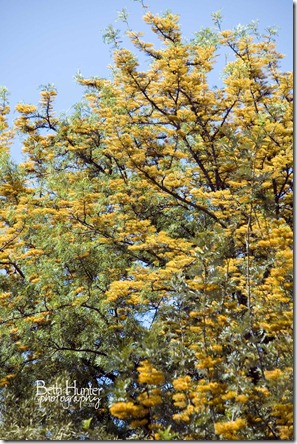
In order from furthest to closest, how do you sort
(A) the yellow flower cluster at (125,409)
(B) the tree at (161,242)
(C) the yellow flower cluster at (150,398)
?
(B) the tree at (161,242) < (C) the yellow flower cluster at (150,398) < (A) the yellow flower cluster at (125,409)

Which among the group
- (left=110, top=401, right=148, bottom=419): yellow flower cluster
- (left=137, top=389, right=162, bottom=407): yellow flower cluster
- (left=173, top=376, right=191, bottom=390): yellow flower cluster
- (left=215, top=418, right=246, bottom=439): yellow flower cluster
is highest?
(left=173, top=376, right=191, bottom=390): yellow flower cluster

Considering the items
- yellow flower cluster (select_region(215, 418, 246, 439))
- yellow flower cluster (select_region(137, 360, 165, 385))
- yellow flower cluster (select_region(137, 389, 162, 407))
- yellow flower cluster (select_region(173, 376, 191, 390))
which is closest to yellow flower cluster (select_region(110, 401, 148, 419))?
yellow flower cluster (select_region(137, 389, 162, 407))

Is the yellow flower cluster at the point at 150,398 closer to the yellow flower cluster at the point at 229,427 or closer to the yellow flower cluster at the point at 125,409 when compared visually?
the yellow flower cluster at the point at 125,409

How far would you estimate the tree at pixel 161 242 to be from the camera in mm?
3305

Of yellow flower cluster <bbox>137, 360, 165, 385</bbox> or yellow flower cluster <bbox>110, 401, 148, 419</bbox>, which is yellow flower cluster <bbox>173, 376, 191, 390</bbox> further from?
yellow flower cluster <bbox>110, 401, 148, 419</bbox>

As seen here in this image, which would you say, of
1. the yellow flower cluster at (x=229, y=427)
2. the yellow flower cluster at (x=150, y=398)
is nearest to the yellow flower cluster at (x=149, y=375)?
the yellow flower cluster at (x=150, y=398)

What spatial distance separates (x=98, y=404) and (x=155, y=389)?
1.62 meters

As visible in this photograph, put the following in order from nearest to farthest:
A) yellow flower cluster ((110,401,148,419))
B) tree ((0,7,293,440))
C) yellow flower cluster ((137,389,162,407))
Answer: yellow flower cluster ((110,401,148,419)) → yellow flower cluster ((137,389,162,407)) → tree ((0,7,293,440))

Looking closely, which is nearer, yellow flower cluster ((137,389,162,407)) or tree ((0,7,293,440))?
yellow flower cluster ((137,389,162,407))

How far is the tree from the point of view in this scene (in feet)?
10.8

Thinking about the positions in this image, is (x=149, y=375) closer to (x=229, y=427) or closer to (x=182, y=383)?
(x=182, y=383)

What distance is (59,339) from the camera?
5.41 meters

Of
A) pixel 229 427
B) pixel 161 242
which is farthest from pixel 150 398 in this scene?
pixel 161 242

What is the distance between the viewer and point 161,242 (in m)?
5.45
